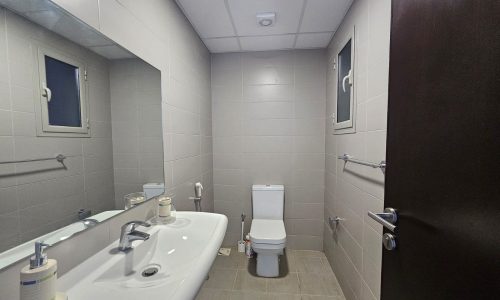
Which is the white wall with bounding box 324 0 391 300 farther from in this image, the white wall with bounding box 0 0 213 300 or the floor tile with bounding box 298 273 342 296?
the white wall with bounding box 0 0 213 300

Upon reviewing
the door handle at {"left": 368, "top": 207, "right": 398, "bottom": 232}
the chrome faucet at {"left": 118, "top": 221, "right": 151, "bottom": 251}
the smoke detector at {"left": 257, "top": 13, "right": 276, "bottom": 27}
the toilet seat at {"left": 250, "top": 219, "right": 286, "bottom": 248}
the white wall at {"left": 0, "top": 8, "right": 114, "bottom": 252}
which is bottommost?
the toilet seat at {"left": 250, "top": 219, "right": 286, "bottom": 248}

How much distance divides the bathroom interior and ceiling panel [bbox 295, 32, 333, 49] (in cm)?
A: 2

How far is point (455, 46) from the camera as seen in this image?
0.49 m

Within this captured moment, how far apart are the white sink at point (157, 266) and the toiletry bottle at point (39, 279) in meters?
0.16

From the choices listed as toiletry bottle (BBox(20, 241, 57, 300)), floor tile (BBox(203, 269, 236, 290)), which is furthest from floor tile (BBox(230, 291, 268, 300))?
toiletry bottle (BBox(20, 241, 57, 300))

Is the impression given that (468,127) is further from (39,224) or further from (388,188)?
(39,224)

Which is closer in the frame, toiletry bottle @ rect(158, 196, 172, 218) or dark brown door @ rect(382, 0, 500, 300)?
dark brown door @ rect(382, 0, 500, 300)

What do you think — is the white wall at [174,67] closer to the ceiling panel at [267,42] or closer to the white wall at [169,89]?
the white wall at [169,89]

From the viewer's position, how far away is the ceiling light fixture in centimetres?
177

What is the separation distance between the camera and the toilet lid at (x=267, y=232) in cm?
191

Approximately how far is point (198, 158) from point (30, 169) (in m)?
1.45

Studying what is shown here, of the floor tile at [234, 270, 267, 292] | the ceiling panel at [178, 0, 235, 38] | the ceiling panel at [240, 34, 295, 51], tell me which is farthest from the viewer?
the ceiling panel at [240, 34, 295, 51]

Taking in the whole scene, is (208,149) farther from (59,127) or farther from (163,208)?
(59,127)

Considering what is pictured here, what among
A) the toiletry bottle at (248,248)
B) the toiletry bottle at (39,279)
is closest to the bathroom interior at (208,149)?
the toiletry bottle at (39,279)
